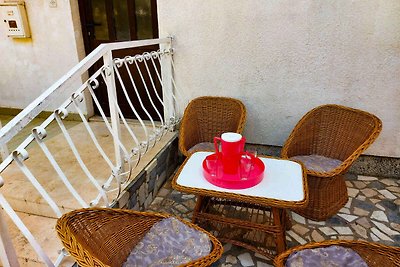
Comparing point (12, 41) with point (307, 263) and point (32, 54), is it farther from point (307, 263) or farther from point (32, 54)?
point (307, 263)

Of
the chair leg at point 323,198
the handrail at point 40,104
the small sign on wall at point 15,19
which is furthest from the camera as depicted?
the small sign on wall at point 15,19

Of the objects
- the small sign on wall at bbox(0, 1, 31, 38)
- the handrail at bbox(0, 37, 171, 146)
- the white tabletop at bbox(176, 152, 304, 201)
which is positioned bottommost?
the white tabletop at bbox(176, 152, 304, 201)

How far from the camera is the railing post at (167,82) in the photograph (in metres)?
2.87

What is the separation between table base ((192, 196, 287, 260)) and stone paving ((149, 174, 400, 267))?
0.35ft

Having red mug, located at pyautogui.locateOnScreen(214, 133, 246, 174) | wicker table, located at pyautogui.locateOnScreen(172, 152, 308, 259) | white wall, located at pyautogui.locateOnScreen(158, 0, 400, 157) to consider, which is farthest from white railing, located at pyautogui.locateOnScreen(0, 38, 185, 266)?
red mug, located at pyautogui.locateOnScreen(214, 133, 246, 174)

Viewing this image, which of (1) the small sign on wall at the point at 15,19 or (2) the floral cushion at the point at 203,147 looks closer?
(2) the floral cushion at the point at 203,147

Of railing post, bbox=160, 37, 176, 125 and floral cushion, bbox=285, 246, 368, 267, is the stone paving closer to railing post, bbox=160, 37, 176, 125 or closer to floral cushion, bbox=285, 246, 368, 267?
floral cushion, bbox=285, 246, 368, 267

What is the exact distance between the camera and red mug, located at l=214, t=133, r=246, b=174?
5.16 feet

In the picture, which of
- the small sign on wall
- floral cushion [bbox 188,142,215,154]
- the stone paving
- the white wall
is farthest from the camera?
the small sign on wall

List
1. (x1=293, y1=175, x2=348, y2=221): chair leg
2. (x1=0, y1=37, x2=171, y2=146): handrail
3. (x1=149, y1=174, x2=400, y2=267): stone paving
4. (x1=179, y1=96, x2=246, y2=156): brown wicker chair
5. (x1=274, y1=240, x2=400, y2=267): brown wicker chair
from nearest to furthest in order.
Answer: (x1=0, y1=37, x2=171, y2=146): handrail, (x1=274, y1=240, x2=400, y2=267): brown wicker chair, (x1=149, y1=174, x2=400, y2=267): stone paving, (x1=293, y1=175, x2=348, y2=221): chair leg, (x1=179, y1=96, x2=246, y2=156): brown wicker chair

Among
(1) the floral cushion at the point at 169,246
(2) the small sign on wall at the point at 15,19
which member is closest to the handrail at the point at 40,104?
(1) the floral cushion at the point at 169,246

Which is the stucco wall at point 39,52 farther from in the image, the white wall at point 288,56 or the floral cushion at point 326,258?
the floral cushion at point 326,258

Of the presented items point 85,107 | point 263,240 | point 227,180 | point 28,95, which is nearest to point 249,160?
point 227,180

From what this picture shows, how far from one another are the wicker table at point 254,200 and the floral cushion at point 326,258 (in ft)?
0.82
